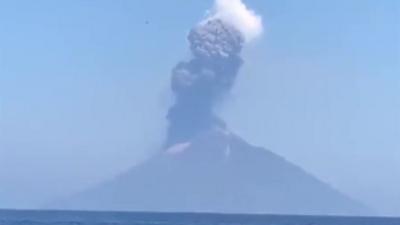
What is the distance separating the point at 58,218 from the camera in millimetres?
49719

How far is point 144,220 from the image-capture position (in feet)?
173

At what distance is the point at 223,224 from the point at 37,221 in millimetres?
8488

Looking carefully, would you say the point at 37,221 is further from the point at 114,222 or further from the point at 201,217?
the point at 201,217

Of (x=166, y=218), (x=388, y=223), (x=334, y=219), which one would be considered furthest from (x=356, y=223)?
(x=166, y=218)

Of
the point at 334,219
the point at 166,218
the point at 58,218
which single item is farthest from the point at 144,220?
the point at 334,219

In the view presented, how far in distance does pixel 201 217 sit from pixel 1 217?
8.98 metres

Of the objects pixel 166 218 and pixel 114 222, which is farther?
pixel 166 218

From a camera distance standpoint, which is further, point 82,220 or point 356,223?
point 356,223

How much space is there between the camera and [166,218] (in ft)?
172

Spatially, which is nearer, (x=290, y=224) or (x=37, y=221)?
(x=37, y=221)

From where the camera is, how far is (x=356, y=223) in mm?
53781

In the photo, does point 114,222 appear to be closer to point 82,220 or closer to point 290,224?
point 82,220

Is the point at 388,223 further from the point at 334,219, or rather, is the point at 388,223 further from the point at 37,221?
the point at 37,221

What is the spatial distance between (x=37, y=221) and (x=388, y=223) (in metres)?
14.6
